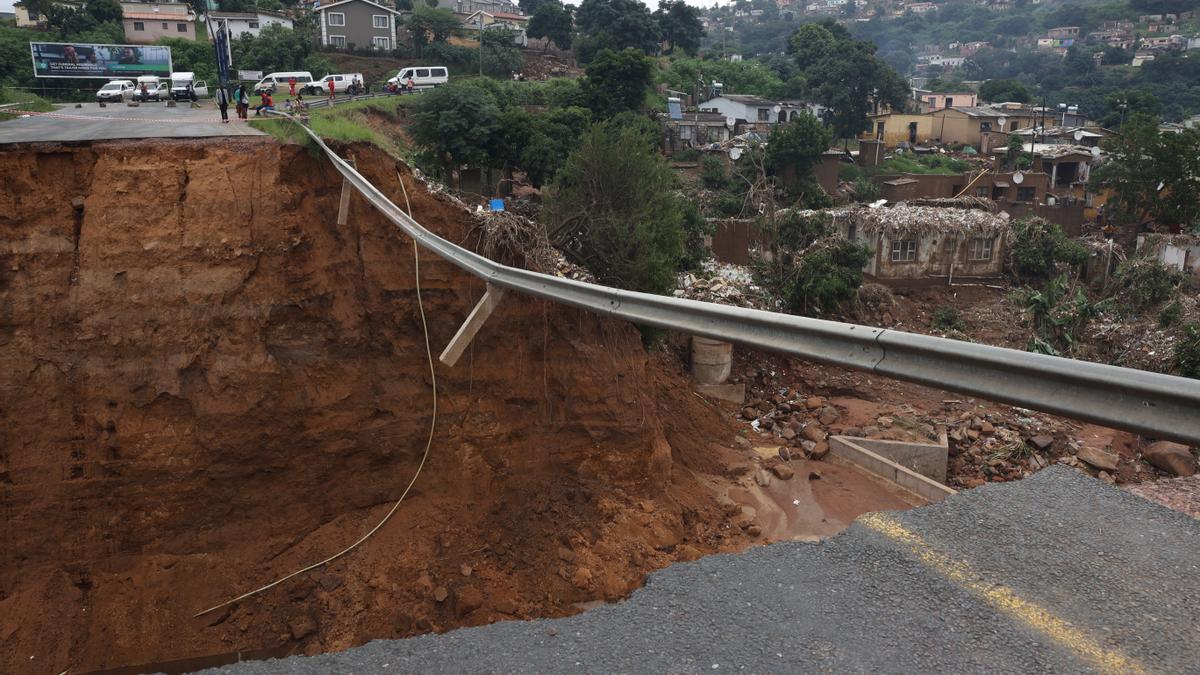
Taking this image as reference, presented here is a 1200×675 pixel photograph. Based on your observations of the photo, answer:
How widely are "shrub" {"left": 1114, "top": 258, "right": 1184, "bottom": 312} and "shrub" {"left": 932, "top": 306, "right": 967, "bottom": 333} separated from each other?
5.11 meters

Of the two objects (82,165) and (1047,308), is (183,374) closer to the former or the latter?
(82,165)

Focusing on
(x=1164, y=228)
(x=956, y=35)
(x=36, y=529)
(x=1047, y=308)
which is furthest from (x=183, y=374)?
(x=956, y=35)

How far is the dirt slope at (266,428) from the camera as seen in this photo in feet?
31.0

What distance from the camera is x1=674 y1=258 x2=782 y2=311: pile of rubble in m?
22.2

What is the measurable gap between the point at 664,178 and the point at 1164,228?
28.0 meters

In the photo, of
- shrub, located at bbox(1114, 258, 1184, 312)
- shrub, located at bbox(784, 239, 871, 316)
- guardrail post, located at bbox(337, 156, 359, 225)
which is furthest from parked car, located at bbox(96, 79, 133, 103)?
shrub, located at bbox(1114, 258, 1184, 312)

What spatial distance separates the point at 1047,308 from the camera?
2480cm

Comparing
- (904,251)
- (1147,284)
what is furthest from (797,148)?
(1147,284)

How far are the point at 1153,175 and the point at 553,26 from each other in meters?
48.5

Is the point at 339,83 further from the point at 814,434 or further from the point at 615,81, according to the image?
the point at 814,434

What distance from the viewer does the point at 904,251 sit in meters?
30.3

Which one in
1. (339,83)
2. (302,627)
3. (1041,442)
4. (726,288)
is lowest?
(1041,442)

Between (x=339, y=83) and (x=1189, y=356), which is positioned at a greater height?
(x=339, y=83)

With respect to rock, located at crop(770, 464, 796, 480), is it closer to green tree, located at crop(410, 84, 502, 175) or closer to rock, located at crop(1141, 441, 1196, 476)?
rock, located at crop(1141, 441, 1196, 476)
